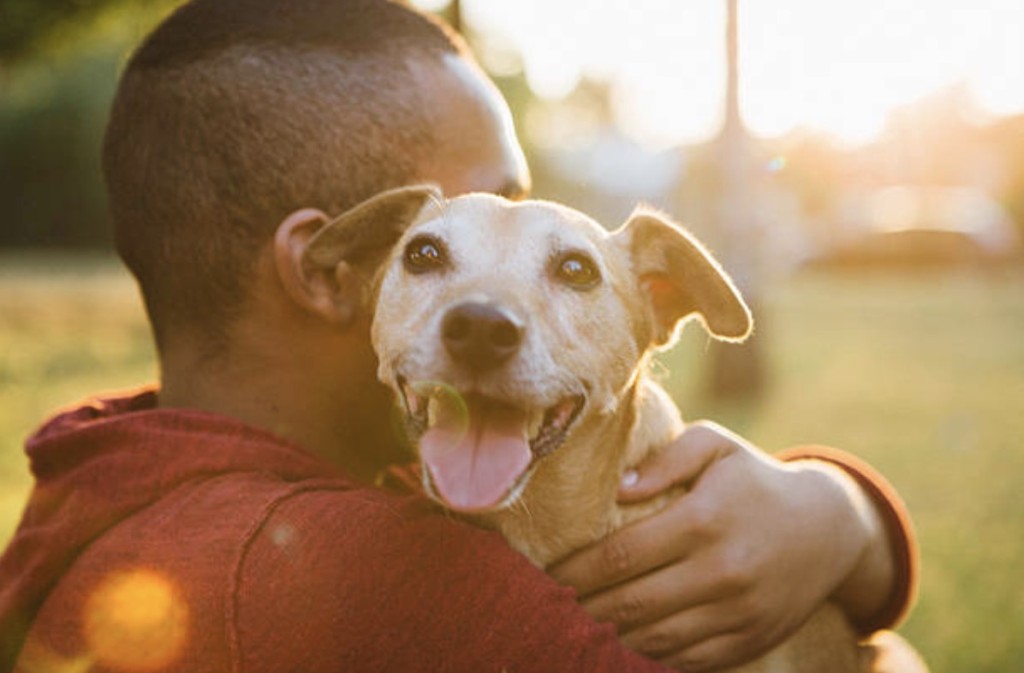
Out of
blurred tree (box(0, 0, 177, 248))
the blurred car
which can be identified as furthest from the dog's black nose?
the blurred car

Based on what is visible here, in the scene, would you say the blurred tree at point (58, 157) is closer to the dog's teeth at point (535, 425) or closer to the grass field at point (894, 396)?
the grass field at point (894, 396)

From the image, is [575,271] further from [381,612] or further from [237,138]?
[381,612]

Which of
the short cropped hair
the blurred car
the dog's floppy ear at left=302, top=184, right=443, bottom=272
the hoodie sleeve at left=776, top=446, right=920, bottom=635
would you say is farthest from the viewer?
the blurred car

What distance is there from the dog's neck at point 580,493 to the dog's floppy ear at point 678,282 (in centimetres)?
35

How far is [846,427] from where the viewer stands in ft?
30.9

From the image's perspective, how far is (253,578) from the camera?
200 cm

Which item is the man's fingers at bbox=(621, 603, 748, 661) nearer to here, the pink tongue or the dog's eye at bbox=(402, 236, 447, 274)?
the pink tongue

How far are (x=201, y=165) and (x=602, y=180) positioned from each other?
51.8 meters

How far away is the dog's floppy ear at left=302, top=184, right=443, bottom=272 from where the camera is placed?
271 cm

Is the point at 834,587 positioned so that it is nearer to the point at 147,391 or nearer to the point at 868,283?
the point at 147,391

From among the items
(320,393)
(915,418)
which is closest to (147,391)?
(320,393)

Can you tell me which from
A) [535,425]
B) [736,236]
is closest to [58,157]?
[736,236]

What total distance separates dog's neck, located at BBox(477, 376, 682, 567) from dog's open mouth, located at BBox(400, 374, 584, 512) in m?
0.21

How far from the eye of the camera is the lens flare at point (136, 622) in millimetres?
2066
